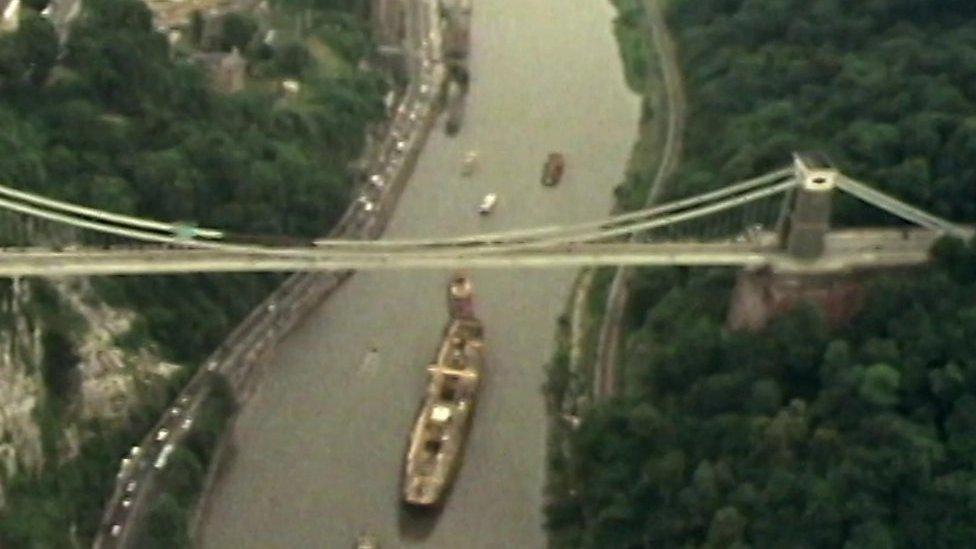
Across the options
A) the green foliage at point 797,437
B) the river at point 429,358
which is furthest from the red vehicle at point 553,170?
the green foliage at point 797,437

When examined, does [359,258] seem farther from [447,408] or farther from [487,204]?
[487,204]

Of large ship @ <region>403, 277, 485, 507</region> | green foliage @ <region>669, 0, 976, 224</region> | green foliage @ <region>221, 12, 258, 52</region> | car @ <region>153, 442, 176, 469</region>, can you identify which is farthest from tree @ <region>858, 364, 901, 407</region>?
green foliage @ <region>221, 12, 258, 52</region>

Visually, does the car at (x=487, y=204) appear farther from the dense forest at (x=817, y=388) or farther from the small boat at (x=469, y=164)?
the dense forest at (x=817, y=388)

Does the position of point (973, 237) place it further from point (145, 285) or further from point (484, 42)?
point (484, 42)

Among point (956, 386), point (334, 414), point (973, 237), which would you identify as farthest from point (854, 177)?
point (334, 414)

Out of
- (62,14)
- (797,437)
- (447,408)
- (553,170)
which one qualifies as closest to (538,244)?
(447,408)
